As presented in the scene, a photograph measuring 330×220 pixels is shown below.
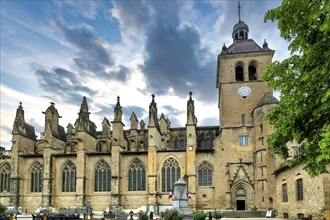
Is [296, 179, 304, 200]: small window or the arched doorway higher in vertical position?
[296, 179, 304, 200]: small window

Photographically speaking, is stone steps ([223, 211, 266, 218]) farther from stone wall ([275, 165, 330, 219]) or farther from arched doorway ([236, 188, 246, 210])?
stone wall ([275, 165, 330, 219])

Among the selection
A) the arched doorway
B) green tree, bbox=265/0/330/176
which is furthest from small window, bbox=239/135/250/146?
green tree, bbox=265/0/330/176

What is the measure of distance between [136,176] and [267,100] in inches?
678

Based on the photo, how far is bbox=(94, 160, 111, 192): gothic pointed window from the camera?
41.8m

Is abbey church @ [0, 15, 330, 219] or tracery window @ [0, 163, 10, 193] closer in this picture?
abbey church @ [0, 15, 330, 219]

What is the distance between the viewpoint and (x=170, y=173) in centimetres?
4062

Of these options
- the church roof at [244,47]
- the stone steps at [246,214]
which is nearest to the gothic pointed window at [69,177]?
the stone steps at [246,214]

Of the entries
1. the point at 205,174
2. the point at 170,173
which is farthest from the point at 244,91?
the point at 170,173

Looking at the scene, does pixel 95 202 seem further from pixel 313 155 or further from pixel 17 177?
pixel 313 155

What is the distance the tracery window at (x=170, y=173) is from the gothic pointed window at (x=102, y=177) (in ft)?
22.0

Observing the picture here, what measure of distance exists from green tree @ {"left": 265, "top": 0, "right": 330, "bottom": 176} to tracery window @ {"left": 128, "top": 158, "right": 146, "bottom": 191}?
1201 inches

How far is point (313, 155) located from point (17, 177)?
39.6 metres

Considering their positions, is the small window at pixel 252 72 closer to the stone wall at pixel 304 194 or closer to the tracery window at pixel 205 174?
the tracery window at pixel 205 174

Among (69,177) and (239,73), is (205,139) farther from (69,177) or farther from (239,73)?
(69,177)
